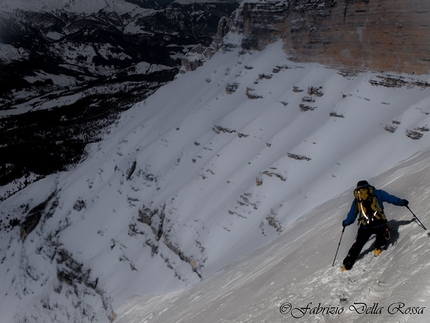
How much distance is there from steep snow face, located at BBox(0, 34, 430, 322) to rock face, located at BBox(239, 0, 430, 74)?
4.18 ft

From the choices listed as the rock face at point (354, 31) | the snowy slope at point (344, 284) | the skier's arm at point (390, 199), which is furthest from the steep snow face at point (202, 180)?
the skier's arm at point (390, 199)

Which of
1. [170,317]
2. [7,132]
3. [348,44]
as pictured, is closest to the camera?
[170,317]

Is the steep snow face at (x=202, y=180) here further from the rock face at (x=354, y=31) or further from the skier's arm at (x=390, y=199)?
the skier's arm at (x=390, y=199)

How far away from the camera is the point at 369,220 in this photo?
6875mm

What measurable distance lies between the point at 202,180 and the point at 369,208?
22.6 metres

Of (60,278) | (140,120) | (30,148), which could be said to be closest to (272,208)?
(60,278)

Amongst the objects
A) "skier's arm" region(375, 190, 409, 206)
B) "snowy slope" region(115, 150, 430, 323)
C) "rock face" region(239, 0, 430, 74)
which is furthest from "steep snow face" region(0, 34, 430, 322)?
"skier's arm" region(375, 190, 409, 206)

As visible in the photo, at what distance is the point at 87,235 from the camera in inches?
1341

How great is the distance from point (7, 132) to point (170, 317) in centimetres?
12803

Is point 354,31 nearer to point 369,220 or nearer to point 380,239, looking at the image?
point 369,220

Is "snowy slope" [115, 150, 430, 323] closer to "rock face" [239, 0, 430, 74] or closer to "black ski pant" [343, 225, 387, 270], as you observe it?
"black ski pant" [343, 225, 387, 270]

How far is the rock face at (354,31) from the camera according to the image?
24156mm

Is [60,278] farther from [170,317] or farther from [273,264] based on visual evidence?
[273,264]

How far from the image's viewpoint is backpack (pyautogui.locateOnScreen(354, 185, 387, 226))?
683cm
